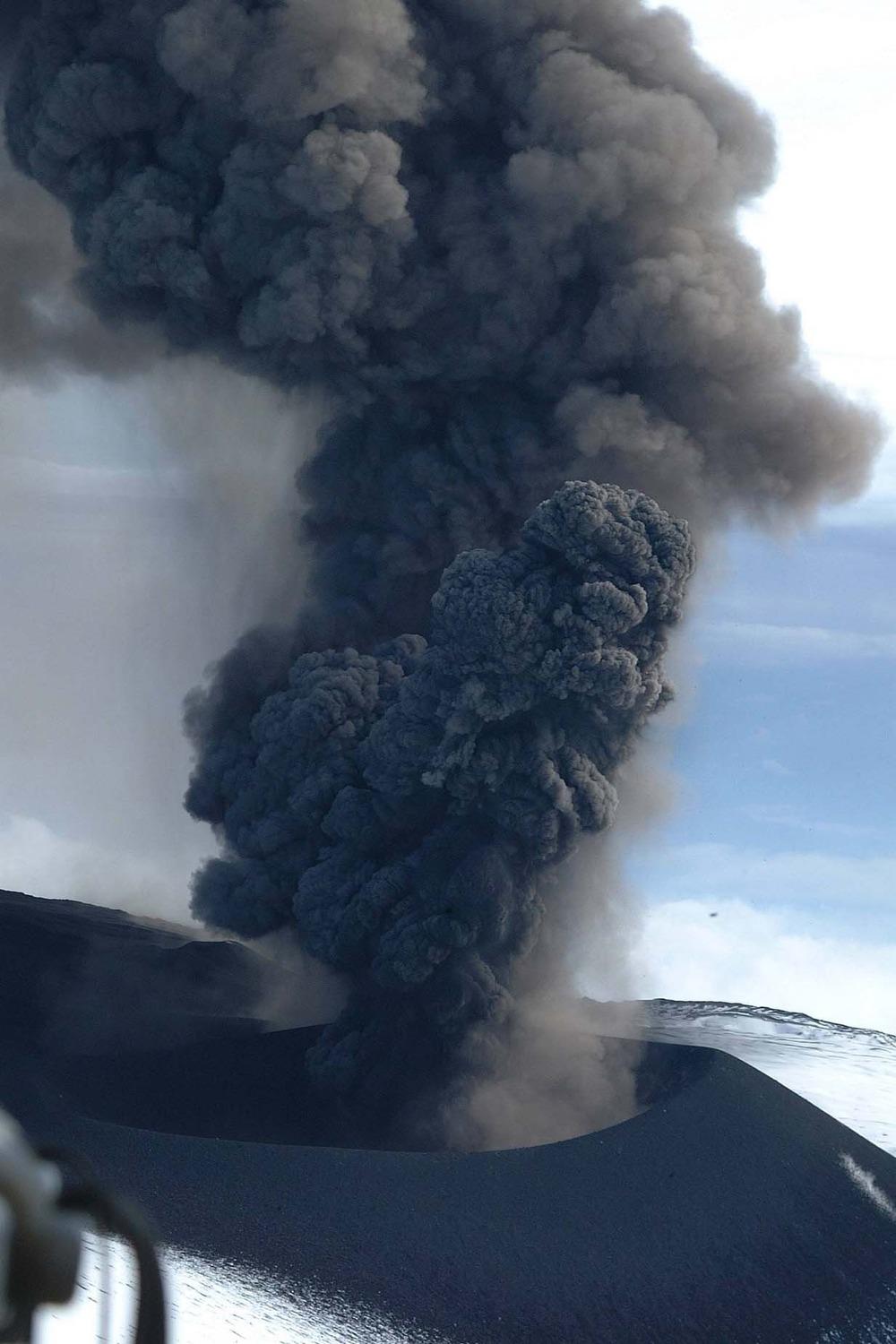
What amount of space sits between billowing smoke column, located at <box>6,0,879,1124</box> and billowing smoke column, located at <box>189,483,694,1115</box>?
0.28 ft

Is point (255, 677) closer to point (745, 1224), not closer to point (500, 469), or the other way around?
point (500, 469)

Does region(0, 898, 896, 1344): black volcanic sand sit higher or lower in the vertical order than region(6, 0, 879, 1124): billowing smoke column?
lower

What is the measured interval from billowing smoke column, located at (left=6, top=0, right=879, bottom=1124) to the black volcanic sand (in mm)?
3786

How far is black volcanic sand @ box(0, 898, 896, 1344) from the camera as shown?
2753cm

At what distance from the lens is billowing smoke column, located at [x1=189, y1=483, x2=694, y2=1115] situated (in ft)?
104

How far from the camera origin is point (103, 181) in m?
38.6

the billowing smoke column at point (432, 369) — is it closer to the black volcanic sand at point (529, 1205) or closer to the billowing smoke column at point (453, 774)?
the billowing smoke column at point (453, 774)

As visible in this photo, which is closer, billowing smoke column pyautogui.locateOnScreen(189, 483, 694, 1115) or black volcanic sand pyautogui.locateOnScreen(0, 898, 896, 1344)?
black volcanic sand pyautogui.locateOnScreen(0, 898, 896, 1344)

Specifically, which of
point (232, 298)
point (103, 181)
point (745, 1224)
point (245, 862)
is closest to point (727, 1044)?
point (745, 1224)

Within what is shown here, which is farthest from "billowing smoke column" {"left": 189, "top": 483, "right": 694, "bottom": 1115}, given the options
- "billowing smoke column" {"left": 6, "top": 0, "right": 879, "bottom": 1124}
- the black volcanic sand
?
the black volcanic sand

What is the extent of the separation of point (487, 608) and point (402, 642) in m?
5.15

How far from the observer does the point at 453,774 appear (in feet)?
106

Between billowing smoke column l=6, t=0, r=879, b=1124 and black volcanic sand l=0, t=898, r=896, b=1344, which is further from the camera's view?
billowing smoke column l=6, t=0, r=879, b=1124

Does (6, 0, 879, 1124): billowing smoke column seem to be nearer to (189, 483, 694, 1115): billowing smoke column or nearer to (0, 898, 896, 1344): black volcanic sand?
(189, 483, 694, 1115): billowing smoke column
